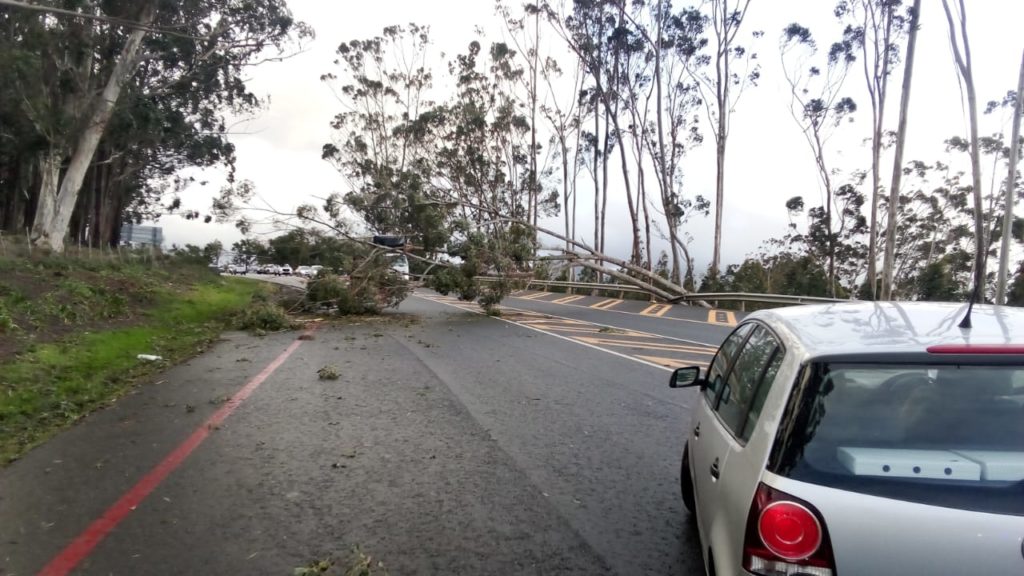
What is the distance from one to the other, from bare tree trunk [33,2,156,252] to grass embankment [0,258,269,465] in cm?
448

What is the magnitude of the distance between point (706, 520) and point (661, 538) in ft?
4.03

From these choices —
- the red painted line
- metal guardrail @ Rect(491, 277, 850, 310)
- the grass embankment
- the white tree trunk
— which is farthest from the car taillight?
the white tree trunk

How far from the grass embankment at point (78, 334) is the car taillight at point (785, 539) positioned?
235 inches

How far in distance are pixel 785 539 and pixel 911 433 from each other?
66 cm

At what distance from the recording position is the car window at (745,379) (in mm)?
3336

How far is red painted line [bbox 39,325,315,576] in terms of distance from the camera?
4.09 meters

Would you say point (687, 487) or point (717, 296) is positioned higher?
point (717, 296)

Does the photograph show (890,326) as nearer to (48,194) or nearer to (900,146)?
(900,146)

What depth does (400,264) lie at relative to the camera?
22219 millimetres

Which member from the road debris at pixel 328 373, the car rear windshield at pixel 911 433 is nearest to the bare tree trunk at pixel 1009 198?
the road debris at pixel 328 373

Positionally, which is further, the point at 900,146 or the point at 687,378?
the point at 900,146

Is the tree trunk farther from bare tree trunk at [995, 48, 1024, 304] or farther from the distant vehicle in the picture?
the distant vehicle

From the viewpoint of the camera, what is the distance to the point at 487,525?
15.6 ft

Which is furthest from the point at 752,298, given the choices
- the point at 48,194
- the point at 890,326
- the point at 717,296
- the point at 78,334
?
the point at 48,194
